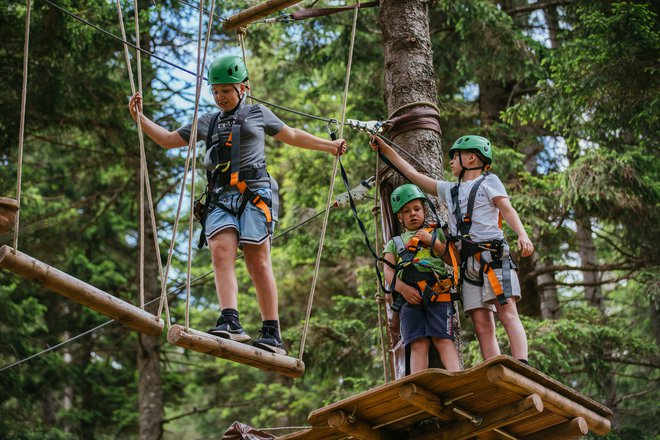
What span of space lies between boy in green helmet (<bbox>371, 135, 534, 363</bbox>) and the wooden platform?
14.3 inches

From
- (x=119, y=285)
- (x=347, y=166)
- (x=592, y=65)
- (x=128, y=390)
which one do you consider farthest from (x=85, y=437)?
(x=592, y=65)

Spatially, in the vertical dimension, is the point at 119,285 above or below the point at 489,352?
above

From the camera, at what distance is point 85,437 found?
51.8ft

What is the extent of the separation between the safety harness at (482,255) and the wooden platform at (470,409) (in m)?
0.64

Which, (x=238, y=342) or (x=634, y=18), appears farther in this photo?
(x=634, y=18)

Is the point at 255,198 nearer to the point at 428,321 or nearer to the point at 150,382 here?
the point at 428,321

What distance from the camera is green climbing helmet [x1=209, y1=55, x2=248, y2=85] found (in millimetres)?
5523

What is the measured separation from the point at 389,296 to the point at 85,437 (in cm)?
1110

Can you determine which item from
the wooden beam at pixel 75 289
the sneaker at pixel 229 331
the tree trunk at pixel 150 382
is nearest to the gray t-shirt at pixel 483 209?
the sneaker at pixel 229 331

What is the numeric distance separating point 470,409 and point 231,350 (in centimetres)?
147

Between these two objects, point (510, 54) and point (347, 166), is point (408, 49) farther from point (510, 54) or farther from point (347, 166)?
point (347, 166)

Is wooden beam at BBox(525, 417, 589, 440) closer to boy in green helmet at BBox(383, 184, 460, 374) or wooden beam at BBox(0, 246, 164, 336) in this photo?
boy in green helmet at BBox(383, 184, 460, 374)

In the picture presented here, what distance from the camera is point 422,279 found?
555 cm

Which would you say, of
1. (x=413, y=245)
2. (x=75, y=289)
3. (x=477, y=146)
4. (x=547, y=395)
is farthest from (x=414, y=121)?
(x=75, y=289)
